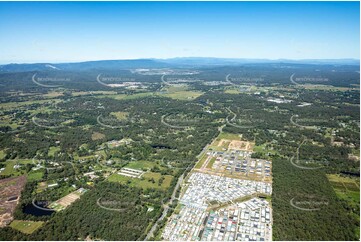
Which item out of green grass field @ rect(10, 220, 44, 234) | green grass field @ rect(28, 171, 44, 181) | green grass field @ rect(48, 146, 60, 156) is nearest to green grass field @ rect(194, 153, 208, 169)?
green grass field @ rect(10, 220, 44, 234)

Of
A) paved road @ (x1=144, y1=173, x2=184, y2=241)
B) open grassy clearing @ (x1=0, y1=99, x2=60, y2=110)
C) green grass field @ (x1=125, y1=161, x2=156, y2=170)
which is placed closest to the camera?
A: paved road @ (x1=144, y1=173, x2=184, y2=241)

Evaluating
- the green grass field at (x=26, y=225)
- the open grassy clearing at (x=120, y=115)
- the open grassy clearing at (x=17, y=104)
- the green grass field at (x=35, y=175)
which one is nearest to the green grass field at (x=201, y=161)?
the green grass field at (x=26, y=225)

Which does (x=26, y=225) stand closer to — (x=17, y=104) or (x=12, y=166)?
(x=12, y=166)

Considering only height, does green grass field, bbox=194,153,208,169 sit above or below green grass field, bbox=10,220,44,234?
above

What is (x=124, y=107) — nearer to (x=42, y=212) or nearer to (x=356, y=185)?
(x=42, y=212)

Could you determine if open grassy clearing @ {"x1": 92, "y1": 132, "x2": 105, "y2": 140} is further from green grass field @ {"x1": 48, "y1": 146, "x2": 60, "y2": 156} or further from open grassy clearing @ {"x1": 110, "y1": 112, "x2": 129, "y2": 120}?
open grassy clearing @ {"x1": 110, "y1": 112, "x2": 129, "y2": 120}

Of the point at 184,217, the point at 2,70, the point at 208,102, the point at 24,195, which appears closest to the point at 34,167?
the point at 24,195

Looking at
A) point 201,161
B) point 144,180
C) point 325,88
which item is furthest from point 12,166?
point 325,88

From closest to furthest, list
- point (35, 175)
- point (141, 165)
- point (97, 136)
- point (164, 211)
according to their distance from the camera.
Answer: point (164, 211) → point (35, 175) → point (141, 165) → point (97, 136)
